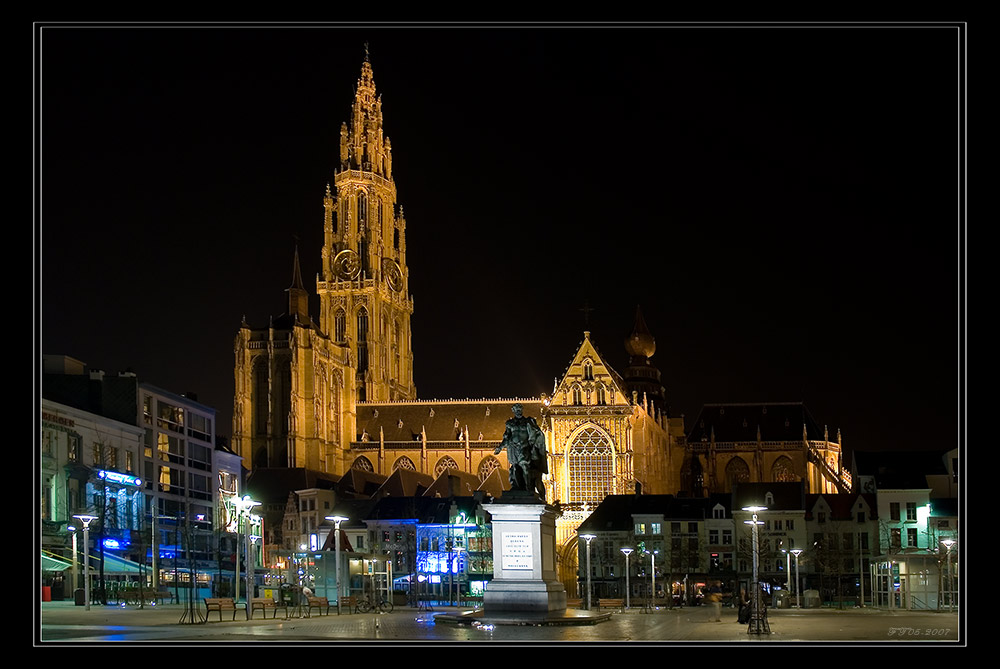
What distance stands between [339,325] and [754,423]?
166ft

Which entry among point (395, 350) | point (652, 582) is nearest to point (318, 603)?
point (652, 582)

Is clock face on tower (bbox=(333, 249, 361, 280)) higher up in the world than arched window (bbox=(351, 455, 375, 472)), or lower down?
higher up

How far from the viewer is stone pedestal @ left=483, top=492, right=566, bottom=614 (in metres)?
37.3

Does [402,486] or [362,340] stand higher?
[362,340]

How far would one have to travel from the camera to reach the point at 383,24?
25.6 meters

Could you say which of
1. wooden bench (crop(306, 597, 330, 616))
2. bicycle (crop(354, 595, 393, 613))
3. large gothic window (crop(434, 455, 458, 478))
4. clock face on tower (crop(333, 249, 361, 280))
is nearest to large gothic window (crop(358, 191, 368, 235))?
clock face on tower (crop(333, 249, 361, 280))

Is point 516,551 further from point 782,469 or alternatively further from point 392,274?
point 392,274

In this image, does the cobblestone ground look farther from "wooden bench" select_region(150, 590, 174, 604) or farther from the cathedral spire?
the cathedral spire

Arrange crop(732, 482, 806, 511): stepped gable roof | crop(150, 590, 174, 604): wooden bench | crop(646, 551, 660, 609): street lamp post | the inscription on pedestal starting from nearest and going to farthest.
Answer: the inscription on pedestal, crop(150, 590, 174, 604): wooden bench, crop(646, 551, 660, 609): street lamp post, crop(732, 482, 806, 511): stepped gable roof

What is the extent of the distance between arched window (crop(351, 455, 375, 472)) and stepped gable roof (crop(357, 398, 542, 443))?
92.4 inches

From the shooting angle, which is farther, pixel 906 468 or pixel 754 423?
pixel 754 423

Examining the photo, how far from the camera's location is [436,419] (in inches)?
6058

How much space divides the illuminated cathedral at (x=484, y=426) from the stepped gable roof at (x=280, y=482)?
1.82 meters
